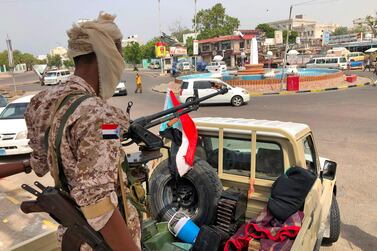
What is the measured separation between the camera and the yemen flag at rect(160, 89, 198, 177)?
10.4 ft

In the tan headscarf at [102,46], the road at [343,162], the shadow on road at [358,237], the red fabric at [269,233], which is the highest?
the tan headscarf at [102,46]

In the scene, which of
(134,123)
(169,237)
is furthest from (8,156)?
(134,123)

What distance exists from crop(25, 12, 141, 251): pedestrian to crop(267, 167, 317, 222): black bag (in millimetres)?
1513

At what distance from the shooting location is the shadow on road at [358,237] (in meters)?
4.09

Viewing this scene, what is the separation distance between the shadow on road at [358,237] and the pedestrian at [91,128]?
352 cm

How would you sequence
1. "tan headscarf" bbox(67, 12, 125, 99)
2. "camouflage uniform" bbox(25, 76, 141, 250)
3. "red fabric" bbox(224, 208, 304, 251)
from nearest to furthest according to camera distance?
"camouflage uniform" bbox(25, 76, 141, 250) < "tan headscarf" bbox(67, 12, 125, 99) < "red fabric" bbox(224, 208, 304, 251)

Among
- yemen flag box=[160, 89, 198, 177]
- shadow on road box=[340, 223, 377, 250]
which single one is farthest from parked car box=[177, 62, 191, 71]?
yemen flag box=[160, 89, 198, 177]

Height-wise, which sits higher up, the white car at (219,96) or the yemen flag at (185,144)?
the yemen flag at (185,144)

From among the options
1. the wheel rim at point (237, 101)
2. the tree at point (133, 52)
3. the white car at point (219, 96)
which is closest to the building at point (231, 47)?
the tree at point (133, 52)

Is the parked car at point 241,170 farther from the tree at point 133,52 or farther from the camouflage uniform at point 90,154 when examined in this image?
the tree at point 133,52

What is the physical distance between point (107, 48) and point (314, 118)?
465 inches

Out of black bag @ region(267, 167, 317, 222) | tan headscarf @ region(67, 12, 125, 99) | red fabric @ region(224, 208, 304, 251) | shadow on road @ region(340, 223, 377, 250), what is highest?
tan headscarf @ region(67, 12, 125, 99)

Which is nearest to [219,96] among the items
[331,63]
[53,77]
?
[331,63]

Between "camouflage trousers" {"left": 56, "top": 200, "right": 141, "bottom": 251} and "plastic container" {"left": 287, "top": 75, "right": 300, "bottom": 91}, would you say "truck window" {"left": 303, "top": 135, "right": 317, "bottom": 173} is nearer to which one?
"camouflage trousers" {"left": 56, "top": 200, "right": 141, "bottom": 251}
